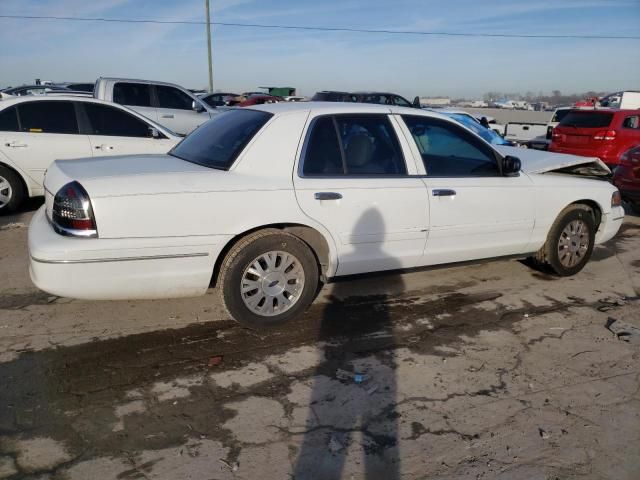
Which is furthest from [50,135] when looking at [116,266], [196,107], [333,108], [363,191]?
[363,191]

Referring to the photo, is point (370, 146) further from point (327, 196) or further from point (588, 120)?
point (588, 120)

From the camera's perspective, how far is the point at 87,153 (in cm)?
718

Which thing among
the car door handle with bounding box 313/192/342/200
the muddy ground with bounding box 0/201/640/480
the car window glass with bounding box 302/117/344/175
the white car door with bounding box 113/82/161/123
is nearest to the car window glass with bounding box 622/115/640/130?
the muddy ground with bounding box 0/201/640/480

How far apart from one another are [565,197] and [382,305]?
2091 millimetres

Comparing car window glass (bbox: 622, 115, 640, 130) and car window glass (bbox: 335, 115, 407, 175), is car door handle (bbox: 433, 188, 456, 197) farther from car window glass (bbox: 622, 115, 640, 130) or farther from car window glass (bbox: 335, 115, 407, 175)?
car window glass (bbox: 622, 115, 640, 130)

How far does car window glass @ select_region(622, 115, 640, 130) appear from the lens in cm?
1190

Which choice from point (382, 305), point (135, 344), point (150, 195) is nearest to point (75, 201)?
point (150, 195)

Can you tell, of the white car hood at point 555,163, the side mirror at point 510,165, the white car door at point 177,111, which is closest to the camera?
the side mirror at point 510,165

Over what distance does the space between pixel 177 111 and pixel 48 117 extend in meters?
3.98

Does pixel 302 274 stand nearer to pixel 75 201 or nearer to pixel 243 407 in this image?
pixel 243 407

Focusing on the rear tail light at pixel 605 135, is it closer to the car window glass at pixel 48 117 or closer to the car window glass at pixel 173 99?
the car window glass at pixel 173 99

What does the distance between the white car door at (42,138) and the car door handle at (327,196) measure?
4.74 metres

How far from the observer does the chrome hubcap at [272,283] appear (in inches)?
146

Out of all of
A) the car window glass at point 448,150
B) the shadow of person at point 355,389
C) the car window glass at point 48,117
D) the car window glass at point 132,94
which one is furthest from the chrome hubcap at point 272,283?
the car window glass at point 132,94
